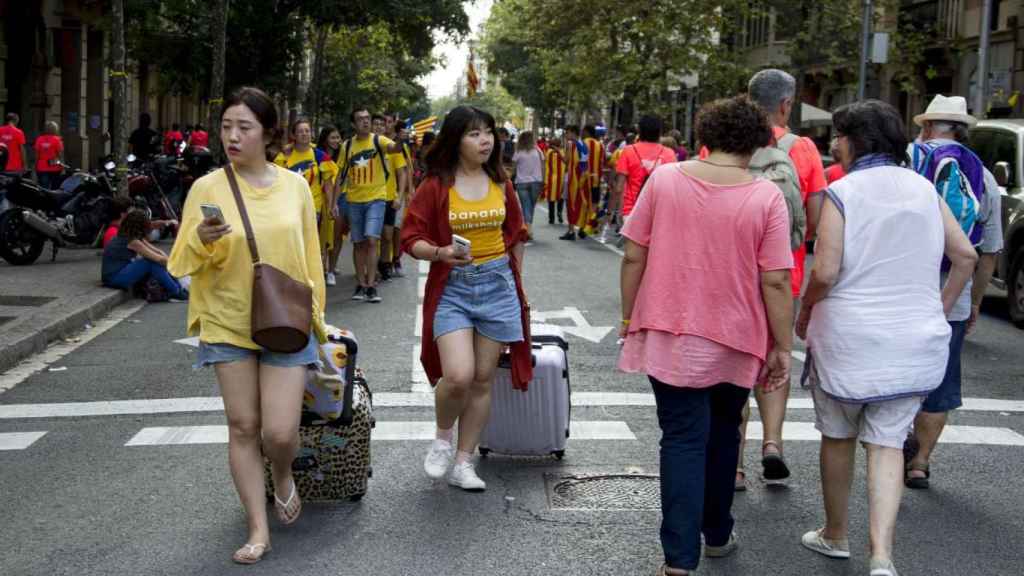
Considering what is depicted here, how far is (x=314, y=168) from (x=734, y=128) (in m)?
9.15

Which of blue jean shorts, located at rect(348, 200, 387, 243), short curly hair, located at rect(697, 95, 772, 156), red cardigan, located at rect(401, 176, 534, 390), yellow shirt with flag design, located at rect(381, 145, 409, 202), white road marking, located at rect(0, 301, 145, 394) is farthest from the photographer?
yellow shirt with flag design, located at rect(381, 145, 409, 202)

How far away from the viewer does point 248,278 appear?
4926 millimetres

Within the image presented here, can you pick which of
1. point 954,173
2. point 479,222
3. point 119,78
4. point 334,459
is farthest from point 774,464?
point 119,78

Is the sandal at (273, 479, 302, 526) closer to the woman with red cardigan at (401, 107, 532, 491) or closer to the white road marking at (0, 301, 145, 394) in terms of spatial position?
the woman with red cardigan at (401, 107, 532, 491)

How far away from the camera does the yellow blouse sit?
16.0ft

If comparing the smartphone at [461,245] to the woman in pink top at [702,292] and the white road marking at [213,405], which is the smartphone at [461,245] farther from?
the white road marking at [213,405]

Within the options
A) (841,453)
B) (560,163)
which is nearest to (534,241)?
(560,163)

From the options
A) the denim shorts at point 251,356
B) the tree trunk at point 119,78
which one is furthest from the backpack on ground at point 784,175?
the tree trunk at point 119,78

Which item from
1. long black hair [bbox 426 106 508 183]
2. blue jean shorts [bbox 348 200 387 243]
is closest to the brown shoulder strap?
long black hair [bbox 426 106 508 183]

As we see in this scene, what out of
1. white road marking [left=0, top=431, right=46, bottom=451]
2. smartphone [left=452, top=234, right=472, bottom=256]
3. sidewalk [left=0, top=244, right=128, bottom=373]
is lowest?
sidewalk [left=0, top=244, right=128, bottom=373]

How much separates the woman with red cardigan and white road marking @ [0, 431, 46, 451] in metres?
2.30

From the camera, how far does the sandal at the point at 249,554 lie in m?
5.10

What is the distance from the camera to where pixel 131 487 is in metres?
6.28

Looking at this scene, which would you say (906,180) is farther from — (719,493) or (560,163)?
(560,163)
